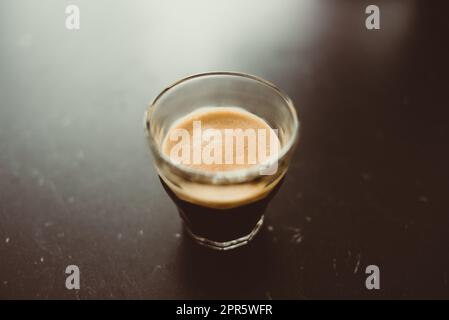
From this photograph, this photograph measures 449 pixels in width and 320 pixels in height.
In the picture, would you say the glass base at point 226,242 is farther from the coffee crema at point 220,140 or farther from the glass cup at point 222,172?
the coffee crema at point 220,140

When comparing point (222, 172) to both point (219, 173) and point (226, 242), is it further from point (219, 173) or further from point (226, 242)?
point (226, 242)

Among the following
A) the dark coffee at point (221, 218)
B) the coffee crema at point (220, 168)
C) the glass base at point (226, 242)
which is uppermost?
the coffee crema at point (220, 168)

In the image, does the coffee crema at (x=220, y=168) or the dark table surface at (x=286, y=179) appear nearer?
the coffee crema at (x=220, y=168)

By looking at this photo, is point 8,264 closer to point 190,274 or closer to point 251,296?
point 190,274

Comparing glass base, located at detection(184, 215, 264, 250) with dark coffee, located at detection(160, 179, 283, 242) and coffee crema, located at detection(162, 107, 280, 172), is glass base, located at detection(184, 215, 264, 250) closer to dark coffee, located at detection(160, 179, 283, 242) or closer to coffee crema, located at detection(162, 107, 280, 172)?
dark coffee, located at detection(160, 179, 283, 242)

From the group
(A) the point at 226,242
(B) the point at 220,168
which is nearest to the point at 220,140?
(B) the point at 220,168

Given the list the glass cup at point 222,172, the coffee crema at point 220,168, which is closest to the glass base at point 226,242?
the glass cup at point 222,172
